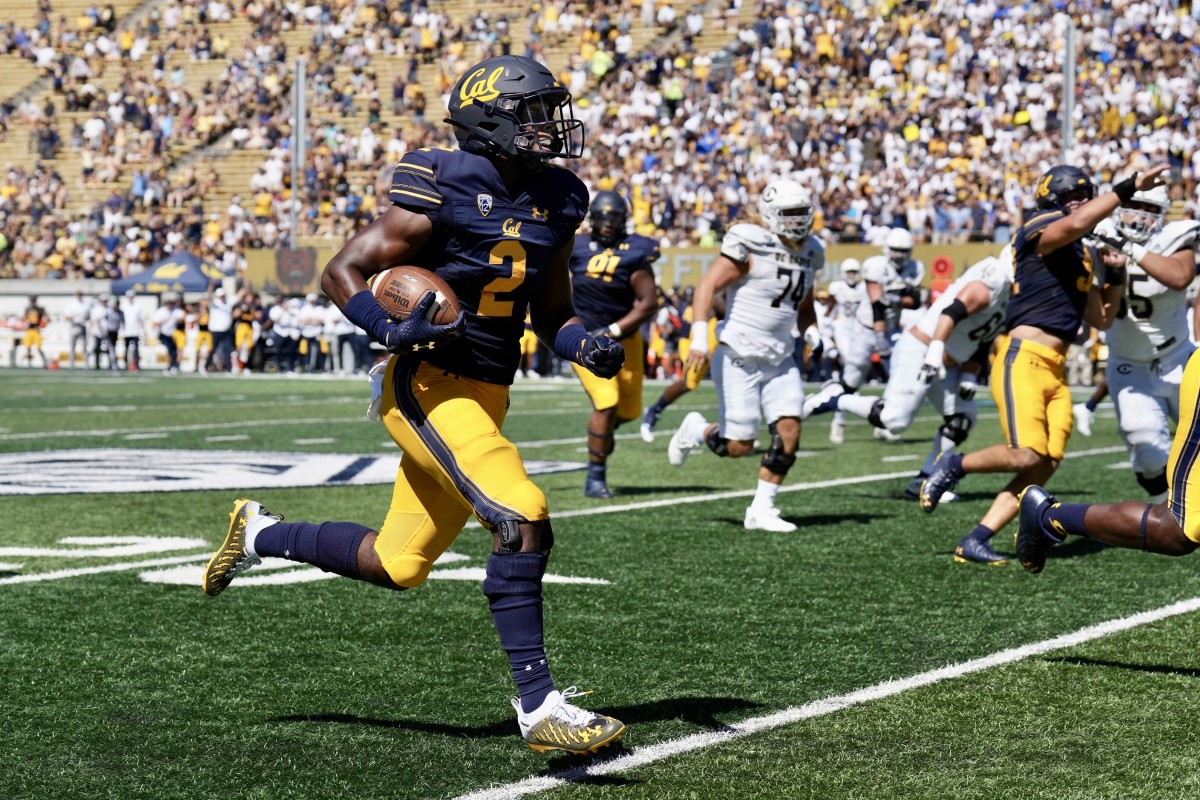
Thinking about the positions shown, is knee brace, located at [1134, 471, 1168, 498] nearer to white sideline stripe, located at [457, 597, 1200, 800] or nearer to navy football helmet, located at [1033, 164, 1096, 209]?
navy football helmet, located at [1033, 164, 1096, 209]

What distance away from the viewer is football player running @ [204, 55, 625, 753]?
403 cm

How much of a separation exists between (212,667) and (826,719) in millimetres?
1854

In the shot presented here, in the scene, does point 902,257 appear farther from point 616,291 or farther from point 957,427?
point 957,427

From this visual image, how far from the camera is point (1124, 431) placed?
8.07 metres

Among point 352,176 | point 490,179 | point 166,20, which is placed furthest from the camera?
point 166,20

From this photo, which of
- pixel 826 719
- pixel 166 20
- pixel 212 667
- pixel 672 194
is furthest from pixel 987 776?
pixel 166 20

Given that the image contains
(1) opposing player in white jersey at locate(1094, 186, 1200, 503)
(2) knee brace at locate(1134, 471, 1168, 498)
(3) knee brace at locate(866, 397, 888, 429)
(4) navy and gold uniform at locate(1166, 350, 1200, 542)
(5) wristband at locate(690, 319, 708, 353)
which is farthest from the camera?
(3) knee brace at locate(866, 397, 888, 429)

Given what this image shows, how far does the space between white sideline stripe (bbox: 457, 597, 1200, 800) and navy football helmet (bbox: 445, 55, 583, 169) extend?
1485mm

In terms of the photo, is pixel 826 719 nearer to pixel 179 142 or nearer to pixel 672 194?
pixel 672 194

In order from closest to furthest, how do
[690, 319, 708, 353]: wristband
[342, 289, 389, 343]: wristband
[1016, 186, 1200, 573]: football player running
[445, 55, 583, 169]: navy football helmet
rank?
[342, 289, 389, 343]: wristband < [445, 55, 583, 169]: navy football helmet < [1016, 186, 1200, 573]: football player running < [690, 319, 708, 353]: wristband

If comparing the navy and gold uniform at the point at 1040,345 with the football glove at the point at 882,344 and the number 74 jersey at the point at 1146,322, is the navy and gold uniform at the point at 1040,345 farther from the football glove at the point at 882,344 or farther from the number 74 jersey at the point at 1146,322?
the football glove at the point at 882,344

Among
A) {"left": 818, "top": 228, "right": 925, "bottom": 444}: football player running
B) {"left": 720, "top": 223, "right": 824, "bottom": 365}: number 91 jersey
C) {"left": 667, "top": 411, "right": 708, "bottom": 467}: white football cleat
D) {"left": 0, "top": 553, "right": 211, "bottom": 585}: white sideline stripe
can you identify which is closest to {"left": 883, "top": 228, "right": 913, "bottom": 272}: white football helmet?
{"left": 818, "top": 228, "right": 925, "bottom": 444}: football player running

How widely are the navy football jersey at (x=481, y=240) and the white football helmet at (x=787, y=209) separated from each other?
14.0ft

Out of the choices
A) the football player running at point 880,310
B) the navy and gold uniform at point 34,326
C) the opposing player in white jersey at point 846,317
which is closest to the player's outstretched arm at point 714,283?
the football player running at point 880,310
